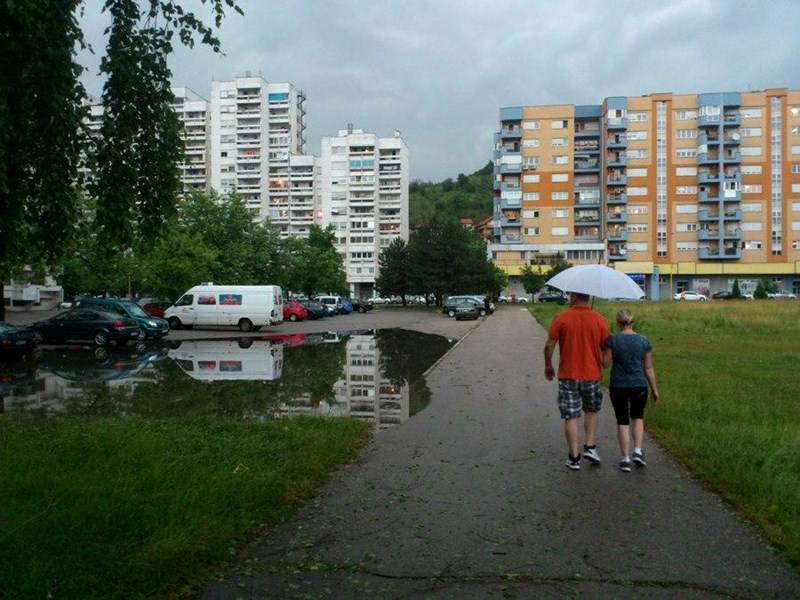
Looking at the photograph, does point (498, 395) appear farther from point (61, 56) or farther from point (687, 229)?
point (687, 229)

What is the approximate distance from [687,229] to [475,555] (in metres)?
98.5

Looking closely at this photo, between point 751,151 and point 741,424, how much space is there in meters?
96.9

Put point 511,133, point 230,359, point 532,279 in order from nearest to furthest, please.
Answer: point 230,359, point 532,279, point 511,133

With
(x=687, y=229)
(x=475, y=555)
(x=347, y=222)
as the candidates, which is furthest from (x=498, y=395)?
(x=347, y=222)

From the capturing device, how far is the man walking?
291 inches

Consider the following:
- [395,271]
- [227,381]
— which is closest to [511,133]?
[395,271]

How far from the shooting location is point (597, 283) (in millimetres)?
7664

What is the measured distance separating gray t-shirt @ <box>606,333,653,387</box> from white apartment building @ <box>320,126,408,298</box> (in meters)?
116

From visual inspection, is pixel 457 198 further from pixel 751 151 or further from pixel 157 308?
pixel 157 308

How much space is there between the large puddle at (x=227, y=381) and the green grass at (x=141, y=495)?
7.77 ft

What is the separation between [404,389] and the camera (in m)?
14.3

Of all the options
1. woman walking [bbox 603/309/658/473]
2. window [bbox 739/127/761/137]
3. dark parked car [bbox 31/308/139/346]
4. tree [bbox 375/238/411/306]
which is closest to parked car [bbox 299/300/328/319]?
dark parked car [bbox 31/308/139/346]

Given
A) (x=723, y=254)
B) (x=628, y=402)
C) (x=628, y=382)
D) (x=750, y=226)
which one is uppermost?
(x=750, y=226)

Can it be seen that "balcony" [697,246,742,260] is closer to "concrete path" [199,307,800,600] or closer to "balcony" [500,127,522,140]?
"balcony" [500,127,522,140]
